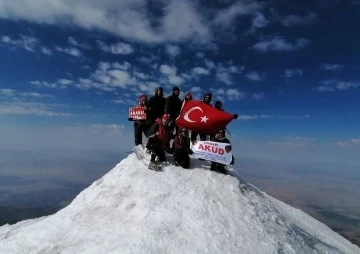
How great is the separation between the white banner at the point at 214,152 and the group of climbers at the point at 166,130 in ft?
1.06

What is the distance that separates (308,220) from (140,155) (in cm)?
1246

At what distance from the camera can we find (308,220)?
18.5m

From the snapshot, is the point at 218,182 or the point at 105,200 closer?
the point at 105,200

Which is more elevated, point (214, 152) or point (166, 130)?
point (166, 130)

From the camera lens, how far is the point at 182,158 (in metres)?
12.5

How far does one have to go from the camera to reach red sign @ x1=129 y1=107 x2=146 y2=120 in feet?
45.5

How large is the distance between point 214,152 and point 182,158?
4.73 feet

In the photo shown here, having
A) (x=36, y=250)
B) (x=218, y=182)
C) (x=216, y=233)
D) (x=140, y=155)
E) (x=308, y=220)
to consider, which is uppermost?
(x=140, y=155)

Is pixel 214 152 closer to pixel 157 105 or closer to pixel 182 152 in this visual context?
pixel 182 152

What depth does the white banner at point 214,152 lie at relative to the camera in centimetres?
1255

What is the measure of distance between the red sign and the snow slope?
2.38m

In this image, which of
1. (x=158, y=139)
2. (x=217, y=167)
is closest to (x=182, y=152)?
(x=158, y=139)

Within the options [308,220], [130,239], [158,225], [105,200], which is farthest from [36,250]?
[308,220]

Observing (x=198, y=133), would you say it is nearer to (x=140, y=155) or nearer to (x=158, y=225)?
(x=140, y=155)
